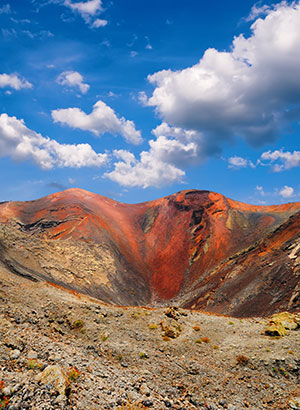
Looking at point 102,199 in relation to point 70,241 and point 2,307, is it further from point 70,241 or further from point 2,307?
Result: point 2,307

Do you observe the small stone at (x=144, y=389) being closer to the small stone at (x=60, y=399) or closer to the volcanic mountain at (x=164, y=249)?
the small stone at (x=60, y=399)

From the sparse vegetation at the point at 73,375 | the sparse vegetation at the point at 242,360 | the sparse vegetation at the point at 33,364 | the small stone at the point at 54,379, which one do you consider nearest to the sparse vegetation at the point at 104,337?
the sparse vegetation at the point at 73,375

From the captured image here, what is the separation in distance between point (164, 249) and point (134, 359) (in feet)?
245

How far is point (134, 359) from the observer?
15.2 meters

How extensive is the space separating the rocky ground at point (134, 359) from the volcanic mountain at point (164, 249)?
1736 cm

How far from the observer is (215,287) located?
52.5 m

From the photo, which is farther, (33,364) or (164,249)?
(164,249)

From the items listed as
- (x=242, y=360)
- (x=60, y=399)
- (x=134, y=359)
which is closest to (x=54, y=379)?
(x=60, y=399)

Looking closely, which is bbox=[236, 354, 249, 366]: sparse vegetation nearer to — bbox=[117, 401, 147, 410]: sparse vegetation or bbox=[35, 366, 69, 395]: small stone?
bbox=[117, 401, 147, 410]: sparse vegetation

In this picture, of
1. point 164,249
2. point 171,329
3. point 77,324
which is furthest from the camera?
point 164,249

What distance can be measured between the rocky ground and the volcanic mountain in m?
17.4

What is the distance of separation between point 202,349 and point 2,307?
1244cm

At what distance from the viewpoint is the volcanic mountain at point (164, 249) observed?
42844 mm

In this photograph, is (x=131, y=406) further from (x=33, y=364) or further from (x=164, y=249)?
(x=164, y=249)
